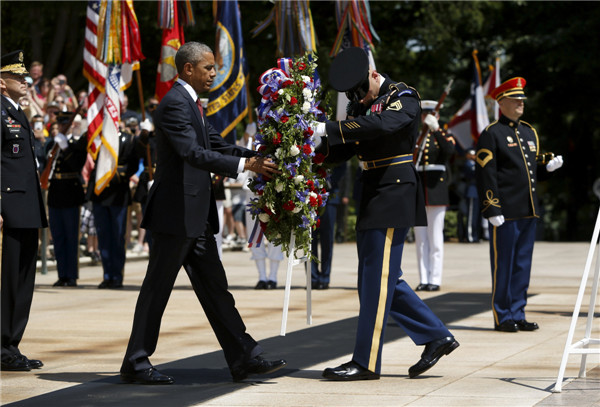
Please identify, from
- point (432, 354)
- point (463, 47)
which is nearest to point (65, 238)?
point (432, 354)

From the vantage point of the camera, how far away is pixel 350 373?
7301 millimetres

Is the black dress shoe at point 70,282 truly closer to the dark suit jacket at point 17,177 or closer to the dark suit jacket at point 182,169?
the dark suit jacket at point 17,177

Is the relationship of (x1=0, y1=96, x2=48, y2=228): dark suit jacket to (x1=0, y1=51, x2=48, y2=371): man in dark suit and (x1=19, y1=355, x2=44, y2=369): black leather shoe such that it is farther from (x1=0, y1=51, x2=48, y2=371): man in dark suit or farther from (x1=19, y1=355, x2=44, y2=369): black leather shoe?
(x1=19, y1=355, x2=44, y2=369): black leather shoe

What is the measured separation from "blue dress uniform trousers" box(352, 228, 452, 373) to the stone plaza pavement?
0.75 ft

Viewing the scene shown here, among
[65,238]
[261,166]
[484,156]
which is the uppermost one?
[484,156]

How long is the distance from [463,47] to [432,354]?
87.7 feet

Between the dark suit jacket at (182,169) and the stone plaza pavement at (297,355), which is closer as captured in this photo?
the stone plaza pavement at (297,355)

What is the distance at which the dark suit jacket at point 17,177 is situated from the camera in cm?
796

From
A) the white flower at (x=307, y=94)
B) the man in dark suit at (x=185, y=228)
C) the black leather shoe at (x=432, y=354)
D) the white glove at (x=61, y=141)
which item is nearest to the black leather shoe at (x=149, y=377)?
the man in dark suit at (x=185, y=228)

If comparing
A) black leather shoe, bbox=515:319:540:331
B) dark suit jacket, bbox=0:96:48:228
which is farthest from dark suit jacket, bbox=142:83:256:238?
black leather shoe, bbox=515:319:540:331

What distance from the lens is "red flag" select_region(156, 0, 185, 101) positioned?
14.8 m

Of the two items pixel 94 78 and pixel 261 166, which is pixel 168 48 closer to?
pixel 94 78

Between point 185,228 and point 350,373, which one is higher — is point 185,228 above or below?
above

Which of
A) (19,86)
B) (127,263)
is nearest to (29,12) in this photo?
(127,263)
